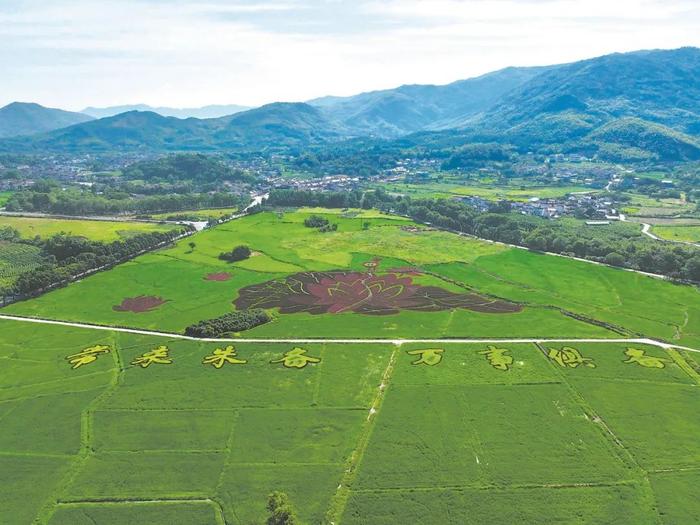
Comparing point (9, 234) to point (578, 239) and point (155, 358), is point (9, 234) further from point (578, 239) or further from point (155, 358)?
point (578, 239)

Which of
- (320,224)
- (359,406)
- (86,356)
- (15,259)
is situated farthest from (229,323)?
(320,224)

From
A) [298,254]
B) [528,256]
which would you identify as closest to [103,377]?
[298,254]

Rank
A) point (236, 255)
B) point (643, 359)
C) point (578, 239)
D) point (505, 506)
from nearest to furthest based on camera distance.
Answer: point (505, 506), point (643, 359), point (236, 255), point (578, 239)

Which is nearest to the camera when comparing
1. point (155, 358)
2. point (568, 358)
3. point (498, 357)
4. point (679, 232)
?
point (568, 358)

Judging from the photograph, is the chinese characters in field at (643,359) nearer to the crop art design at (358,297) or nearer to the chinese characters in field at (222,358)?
the crop art design at (358,297)

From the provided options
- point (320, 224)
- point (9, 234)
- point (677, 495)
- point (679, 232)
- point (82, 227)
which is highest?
point (9, 234)

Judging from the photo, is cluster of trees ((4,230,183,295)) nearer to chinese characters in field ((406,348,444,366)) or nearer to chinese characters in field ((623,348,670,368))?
chinese characters in field ((406,348,444,366))

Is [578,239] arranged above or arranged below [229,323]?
below

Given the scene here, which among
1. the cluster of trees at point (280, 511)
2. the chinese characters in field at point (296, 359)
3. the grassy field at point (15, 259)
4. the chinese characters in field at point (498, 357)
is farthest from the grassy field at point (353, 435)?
the grassy field at point (15, 259)
